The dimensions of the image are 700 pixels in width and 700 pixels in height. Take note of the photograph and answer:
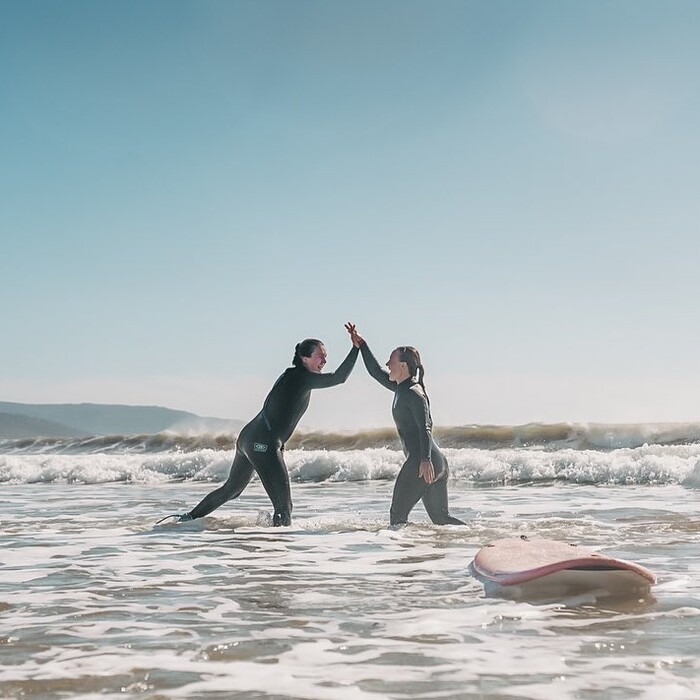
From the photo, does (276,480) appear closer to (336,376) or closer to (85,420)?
(336,376)

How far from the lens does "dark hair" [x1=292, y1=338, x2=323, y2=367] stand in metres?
9.86

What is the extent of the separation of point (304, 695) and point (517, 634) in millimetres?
1403

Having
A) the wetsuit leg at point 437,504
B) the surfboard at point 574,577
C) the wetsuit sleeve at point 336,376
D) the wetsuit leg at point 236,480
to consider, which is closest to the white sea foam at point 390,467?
the wetsuit leg at point 437,504

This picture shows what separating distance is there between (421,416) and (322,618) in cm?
443

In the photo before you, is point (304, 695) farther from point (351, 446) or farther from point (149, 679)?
point (351, 446)

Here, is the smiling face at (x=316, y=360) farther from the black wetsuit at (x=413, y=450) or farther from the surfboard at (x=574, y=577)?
the surfboard at (x=574, y=577)

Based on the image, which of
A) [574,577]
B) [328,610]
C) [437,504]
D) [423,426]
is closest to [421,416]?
[423,426]

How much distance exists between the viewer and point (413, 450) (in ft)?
30.3

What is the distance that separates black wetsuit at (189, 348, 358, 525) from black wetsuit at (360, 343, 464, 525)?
537 millimetres

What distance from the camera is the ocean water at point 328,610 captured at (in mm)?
3703

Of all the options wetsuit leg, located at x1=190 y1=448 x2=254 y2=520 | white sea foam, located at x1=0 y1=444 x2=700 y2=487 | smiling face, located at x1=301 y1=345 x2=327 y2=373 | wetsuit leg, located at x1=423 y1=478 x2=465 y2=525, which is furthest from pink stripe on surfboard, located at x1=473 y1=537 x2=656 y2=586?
white sea foam, located at x1=0 y1=444 x2=700 y2=487

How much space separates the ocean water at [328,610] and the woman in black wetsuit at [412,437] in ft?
1.02

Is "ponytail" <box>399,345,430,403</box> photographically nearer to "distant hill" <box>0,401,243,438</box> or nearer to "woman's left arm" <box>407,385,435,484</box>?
"woman's left arm" <box>407,385,435,484</box>

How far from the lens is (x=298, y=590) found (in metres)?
5.93
